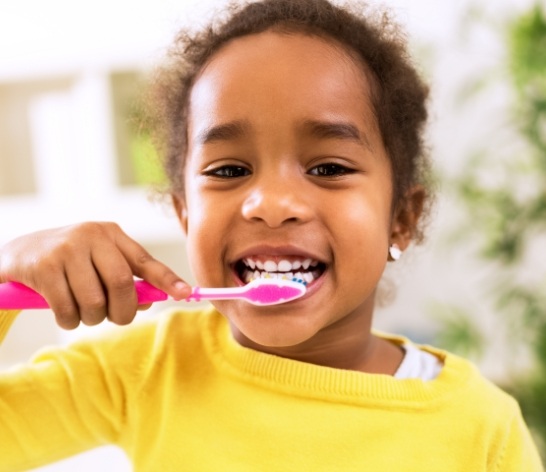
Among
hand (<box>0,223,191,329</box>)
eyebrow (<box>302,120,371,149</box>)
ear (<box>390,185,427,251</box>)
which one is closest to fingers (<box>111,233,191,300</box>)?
hand (<box>0,223,191,329</box>)

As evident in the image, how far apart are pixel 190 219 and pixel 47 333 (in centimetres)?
160

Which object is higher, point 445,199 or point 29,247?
point 29,247

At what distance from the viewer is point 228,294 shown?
74cm

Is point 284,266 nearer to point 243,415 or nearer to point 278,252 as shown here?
point 278,252

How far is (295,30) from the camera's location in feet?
2.69

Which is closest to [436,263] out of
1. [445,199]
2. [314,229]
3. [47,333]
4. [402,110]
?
[445,199]

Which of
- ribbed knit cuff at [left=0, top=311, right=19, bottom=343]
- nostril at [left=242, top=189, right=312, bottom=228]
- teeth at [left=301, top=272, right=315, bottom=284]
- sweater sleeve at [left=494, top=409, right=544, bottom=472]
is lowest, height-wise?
sweater sleeve at [left=494, top=409, right=544, bottom=472]

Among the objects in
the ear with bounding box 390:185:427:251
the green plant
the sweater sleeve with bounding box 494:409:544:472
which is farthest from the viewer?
the green plant

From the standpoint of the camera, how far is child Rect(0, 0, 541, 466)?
2.50 feet

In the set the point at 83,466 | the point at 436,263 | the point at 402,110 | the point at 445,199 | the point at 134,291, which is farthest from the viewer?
the point at 436,263

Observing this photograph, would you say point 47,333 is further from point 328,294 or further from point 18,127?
point 328,294

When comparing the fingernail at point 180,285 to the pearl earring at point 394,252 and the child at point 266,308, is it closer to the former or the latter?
the child at point 266,308

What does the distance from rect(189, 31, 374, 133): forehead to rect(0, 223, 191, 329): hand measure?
0.18 meters

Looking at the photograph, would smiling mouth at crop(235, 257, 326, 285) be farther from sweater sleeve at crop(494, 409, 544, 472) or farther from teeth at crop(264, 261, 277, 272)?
sweater sleeve at crop(494, 409, 544, 472)
